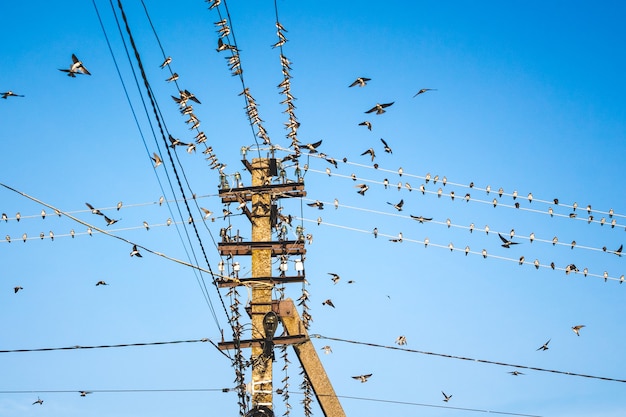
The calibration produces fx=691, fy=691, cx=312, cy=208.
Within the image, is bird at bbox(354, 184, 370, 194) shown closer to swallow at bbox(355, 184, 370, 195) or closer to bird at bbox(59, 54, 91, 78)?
swallow at bbox(355, 184, 370, 195)

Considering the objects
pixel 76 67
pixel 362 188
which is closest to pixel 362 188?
pixel 362 188

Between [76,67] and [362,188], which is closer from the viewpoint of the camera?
[76,67]

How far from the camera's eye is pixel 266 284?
52.3 feet

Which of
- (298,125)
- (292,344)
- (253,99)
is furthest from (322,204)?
(292,344)

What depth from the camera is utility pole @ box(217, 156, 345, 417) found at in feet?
47.0

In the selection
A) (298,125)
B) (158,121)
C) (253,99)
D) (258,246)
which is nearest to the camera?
(158,121)

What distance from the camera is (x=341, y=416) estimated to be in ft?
45.1

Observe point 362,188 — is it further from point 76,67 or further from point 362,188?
point 76,67

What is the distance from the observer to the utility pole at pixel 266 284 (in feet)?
47.0

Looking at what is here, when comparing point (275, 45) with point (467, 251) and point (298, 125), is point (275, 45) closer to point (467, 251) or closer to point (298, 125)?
point (298, 125)

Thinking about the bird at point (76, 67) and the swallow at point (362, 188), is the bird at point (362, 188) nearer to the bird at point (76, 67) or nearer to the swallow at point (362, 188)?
the swallow at point (362, 188)

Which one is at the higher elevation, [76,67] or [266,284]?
[76,67]

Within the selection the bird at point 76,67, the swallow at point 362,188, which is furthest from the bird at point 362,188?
the bird at point 76,67

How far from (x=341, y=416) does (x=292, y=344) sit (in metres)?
1.79
